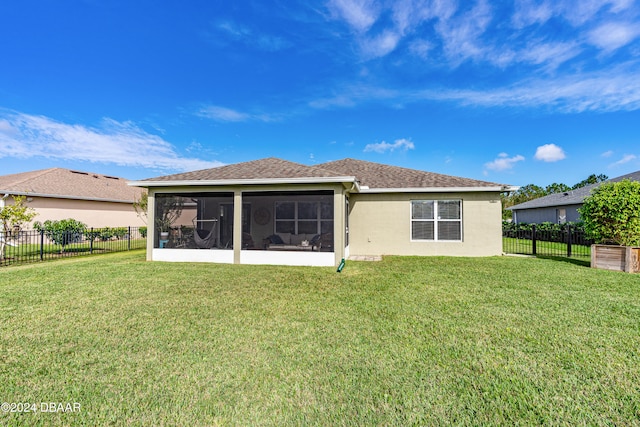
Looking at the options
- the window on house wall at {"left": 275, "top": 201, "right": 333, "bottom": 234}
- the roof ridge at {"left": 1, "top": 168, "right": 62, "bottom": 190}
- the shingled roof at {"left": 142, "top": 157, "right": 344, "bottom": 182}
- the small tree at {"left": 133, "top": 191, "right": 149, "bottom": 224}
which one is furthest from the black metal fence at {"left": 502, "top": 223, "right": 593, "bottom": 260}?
the roof ridge at {"left": 1, "top": 168, "right": 62, "bottom": 190}

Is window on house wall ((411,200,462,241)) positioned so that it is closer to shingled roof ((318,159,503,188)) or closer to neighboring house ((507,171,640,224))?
shingled roof ((318,159,503,188))

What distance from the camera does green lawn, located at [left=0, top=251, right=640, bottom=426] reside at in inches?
91.8

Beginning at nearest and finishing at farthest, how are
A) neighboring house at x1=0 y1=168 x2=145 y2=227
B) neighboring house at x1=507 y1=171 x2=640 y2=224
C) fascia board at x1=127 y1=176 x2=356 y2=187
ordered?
fascia board at x1=127 y1=176 x2=356 y2=187
neighboring house at x1=0 y1=168 x2=145 y2=227
neighboring house at x1=507 y1=171 x2=640 y2=224

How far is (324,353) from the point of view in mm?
3299

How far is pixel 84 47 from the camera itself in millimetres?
12789

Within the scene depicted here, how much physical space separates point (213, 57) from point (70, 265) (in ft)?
38.3

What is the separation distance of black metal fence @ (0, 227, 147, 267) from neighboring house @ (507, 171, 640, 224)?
26365mm

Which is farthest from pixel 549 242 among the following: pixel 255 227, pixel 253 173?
pixel 253 173

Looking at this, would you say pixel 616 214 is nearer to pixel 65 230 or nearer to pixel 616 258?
pixel 616 258

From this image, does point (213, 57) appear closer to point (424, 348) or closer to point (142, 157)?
point (142, 157)

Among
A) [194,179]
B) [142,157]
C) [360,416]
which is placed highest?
[142,157]

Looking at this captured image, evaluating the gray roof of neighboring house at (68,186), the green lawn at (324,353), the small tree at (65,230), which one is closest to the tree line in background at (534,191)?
the green lawn at (324,353)

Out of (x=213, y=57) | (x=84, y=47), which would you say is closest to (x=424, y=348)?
(x=213, y=57)

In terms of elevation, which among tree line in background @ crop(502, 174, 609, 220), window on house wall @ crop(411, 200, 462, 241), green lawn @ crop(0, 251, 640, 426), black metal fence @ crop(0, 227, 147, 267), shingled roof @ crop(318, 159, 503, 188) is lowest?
green lawn @ crop(0, 251, 640, 426)
